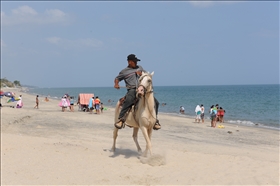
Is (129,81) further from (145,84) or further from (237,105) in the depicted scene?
(237,105)

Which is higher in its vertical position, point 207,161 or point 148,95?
point 148,95

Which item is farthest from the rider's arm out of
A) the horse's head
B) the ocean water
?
the ocean water

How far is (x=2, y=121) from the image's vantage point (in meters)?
19.7

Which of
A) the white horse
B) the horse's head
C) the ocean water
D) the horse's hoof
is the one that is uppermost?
the horse's head

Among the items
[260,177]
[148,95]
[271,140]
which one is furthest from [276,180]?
[271,140]

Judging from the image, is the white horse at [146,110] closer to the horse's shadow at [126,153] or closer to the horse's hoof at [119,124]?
the horse's hoof at [119,124]

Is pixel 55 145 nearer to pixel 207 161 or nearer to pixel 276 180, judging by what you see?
pixel 207 161

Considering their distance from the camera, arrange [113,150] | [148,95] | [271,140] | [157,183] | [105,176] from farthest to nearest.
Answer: [271,140]
[113,150]
[148,95]
[105,176]
[157,183]

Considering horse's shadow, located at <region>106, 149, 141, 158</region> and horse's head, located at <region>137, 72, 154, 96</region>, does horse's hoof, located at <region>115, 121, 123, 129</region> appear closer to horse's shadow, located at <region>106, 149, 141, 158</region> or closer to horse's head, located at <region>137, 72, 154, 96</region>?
horse's shadow, located at <region>106, 149, 141, 158</region>

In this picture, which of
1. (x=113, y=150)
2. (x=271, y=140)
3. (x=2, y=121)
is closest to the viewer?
(x=113, y=150)

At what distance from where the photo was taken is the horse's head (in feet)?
26.7

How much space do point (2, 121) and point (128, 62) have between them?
13.4 meters

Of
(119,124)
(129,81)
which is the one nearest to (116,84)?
(129,81)

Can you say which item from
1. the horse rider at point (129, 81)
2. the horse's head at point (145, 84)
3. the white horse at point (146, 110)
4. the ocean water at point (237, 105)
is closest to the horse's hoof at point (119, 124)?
the horse rider at point (129, 81)
